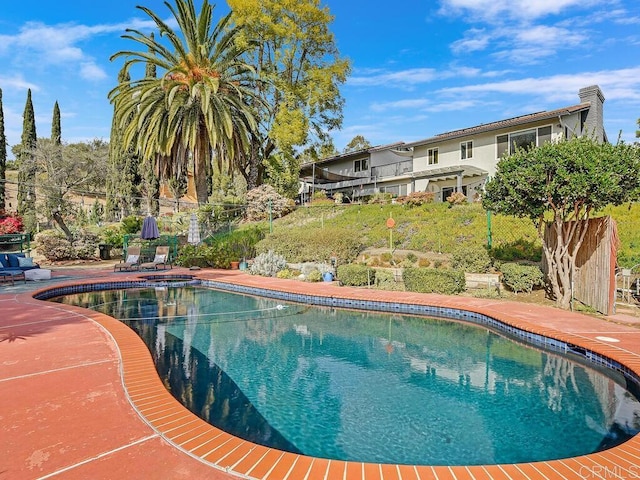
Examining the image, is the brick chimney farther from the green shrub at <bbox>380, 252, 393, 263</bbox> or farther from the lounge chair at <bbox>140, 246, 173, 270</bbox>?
the lounge chair at <bbox>140, 246, 173, 270</bbox>

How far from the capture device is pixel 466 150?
24484 mm

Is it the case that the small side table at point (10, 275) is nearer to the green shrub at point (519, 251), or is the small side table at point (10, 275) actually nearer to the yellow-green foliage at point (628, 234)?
the green shrub at point (519, 251)

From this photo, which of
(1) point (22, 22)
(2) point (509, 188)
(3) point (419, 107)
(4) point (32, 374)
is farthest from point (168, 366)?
(3) point (419, 107)

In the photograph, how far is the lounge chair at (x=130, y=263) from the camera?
50.9ft

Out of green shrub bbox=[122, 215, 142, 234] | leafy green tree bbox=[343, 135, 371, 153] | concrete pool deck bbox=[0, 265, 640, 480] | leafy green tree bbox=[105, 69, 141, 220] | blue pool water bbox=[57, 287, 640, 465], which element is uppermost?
leafy green tree bbox=[343, 135, 371, 153]

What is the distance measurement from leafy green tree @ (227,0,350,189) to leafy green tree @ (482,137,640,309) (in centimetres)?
1645

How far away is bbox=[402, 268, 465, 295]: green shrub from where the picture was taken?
424 inches

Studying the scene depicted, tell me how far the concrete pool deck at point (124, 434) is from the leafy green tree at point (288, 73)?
1961cm

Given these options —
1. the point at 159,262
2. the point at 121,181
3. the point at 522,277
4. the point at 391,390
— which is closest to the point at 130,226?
the point at 159,262

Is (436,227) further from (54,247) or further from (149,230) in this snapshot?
(54,247)

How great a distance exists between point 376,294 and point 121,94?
19.0m

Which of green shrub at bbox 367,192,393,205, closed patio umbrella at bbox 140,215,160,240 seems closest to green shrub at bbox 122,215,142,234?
closed patio umbrella at bbox 140,215,160,240

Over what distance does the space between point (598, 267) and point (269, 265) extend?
10.3 m
